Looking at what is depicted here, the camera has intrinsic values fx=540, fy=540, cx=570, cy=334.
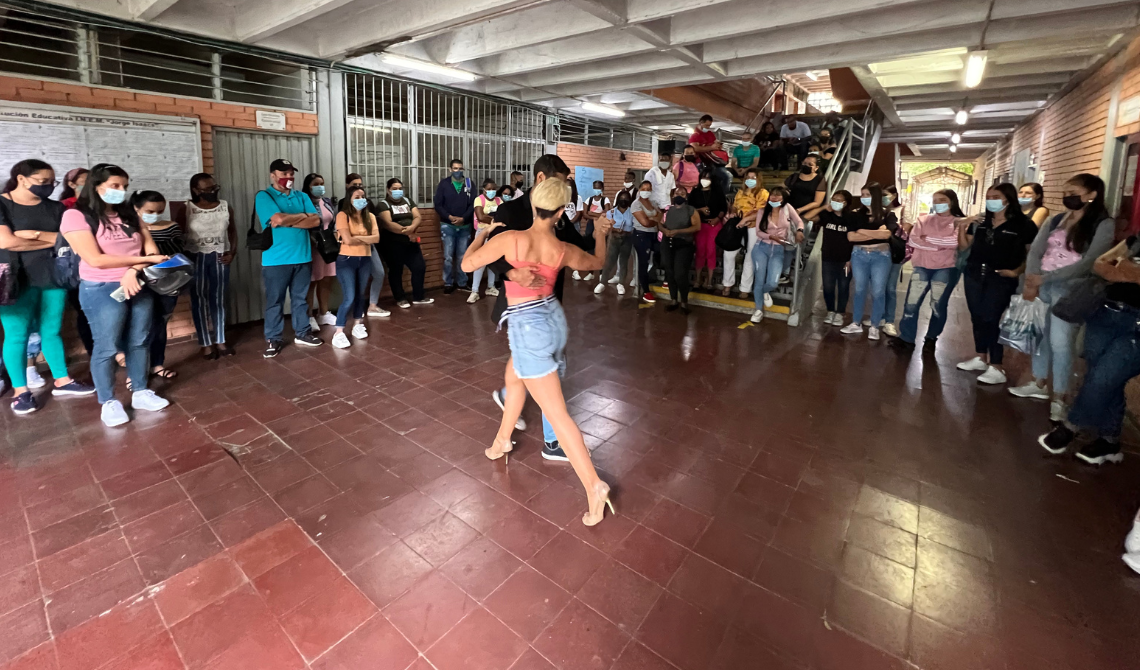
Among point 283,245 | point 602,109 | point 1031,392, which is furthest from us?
point 602,109

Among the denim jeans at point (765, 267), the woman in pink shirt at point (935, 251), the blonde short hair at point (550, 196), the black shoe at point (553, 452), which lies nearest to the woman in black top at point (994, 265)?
the woman in pink shirt at point (935, 251)

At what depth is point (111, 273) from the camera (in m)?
3.79

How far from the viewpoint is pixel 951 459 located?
3664 millimetres

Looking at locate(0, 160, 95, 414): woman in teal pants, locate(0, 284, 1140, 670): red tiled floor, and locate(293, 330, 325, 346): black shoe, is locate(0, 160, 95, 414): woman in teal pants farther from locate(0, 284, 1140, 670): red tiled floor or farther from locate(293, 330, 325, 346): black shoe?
locate(293, 330, 325, 346): black shoe

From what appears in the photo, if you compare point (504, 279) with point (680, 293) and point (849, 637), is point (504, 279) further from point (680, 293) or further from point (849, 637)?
point (680, 293)

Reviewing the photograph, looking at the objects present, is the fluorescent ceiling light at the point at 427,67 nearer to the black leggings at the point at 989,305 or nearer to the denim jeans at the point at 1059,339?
the black leggings at the point at 989,305

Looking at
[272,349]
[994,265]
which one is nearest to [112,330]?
[272,349]

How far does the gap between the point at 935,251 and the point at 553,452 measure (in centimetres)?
471

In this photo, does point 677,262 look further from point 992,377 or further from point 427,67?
point 427,67

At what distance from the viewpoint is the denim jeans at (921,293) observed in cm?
570

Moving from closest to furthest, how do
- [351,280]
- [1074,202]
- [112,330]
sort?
[112,330] → [1074,202] → [351,280]

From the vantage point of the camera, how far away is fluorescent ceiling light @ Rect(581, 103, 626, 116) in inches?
402

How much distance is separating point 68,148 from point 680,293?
6.80 metres

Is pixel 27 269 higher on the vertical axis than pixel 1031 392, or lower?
higher
